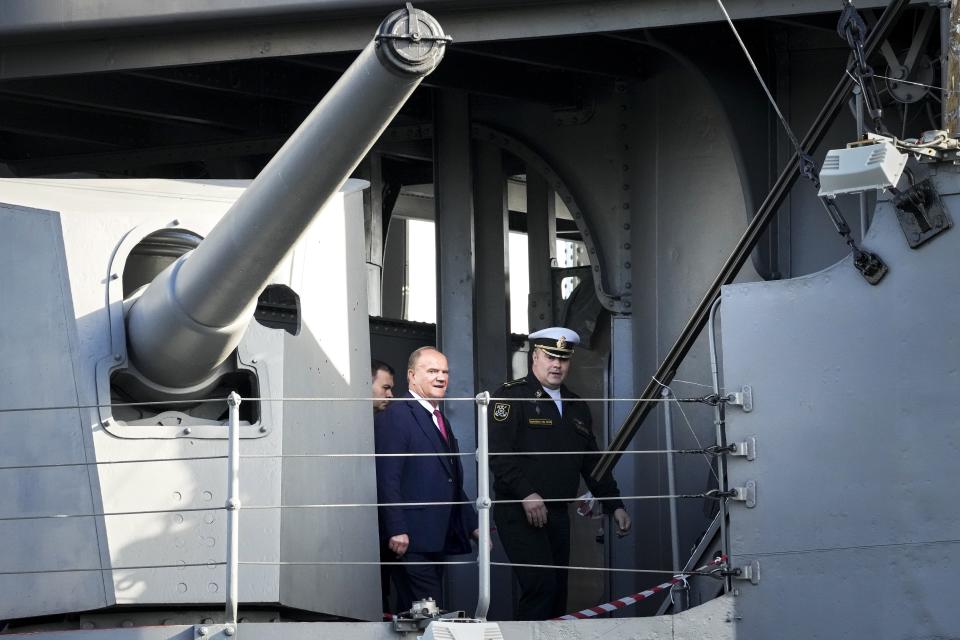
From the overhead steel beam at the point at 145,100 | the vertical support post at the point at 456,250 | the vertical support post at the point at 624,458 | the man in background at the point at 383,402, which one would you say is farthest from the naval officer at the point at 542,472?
the overhead steel beam at the point at 145,100

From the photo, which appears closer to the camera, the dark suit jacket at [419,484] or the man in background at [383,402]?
the dark suit jacket at [419,484]

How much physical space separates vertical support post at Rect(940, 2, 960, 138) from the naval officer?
181cm

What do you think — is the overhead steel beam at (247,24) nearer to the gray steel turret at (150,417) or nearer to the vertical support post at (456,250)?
the gray steel turret at (150,417)

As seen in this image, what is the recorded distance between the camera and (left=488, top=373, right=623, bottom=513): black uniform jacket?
5.98 meters

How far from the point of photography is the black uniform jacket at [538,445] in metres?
5.98

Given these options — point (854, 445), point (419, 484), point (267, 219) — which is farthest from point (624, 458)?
point (267, 219)

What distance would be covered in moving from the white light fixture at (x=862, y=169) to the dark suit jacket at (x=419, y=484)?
1948 millimetres

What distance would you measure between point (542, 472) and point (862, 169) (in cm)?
206

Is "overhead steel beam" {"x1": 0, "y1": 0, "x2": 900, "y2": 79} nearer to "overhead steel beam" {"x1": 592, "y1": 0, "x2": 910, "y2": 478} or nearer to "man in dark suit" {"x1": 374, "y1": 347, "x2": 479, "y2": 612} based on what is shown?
"overhead steel beam" {"x1": 592, "y1": 0, "x2": 910, "y2": 478}

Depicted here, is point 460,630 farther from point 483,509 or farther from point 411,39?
point 411,39

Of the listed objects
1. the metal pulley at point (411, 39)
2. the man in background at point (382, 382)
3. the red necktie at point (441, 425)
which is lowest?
the red necktie at point (441, 425)

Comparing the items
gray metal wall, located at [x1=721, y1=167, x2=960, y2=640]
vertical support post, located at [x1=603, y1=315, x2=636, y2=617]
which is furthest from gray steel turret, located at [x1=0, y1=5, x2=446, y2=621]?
vertical support post, located at [x1=603, y1=315, x2=636, y2=617]

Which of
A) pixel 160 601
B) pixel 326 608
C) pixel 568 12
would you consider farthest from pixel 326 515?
pixel 568 12

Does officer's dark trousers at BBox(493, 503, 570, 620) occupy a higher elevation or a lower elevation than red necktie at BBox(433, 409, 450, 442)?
lower
